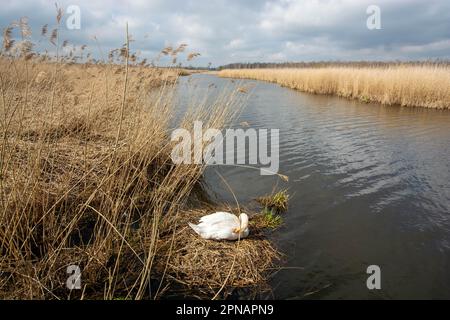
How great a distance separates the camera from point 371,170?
20.4 ft

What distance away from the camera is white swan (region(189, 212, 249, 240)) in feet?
11.4

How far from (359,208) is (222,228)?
2.43 meters

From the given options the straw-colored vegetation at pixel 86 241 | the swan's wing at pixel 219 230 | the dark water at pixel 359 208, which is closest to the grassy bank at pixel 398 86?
the dark water at pixel 359 208

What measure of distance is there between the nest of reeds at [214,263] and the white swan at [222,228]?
0.24ft

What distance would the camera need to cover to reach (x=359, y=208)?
15.2 feet

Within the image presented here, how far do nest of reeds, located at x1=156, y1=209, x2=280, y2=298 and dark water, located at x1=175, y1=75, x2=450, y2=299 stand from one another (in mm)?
235

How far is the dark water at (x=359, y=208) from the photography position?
10.2 ft

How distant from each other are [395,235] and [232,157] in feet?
12.5

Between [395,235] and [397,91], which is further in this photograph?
[397,91]

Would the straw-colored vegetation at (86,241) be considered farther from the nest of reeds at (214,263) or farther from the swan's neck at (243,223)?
the swan's neck at (243,223)

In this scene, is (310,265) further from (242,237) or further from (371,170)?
(371,170)

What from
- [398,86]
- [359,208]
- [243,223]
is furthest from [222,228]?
[398,86]

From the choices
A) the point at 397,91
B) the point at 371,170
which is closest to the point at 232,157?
the point at 371,170
